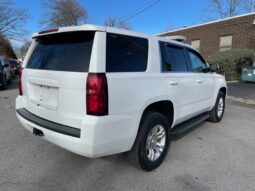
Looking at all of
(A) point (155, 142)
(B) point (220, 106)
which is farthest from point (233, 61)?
(A) point (155, 142)

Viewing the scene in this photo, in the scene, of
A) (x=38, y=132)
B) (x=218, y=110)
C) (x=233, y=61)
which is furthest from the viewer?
(x=233, y=61)

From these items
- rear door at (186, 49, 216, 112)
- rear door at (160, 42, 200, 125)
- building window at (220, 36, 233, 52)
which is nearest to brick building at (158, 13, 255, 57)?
building window at (220, 36, 233, 52)

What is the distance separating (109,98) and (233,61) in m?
14.7

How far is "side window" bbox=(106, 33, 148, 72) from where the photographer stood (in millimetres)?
2686

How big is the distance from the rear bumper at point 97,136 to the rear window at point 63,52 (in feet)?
2.03

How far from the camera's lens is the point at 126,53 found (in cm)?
292

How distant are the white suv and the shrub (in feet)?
41.8

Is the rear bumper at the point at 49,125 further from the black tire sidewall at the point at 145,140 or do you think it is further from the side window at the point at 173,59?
the side window at the point at 173,59

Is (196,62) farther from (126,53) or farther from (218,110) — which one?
(126,53)

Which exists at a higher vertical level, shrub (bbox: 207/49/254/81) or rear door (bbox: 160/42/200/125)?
shrub (bbox: 207/49/254/81)

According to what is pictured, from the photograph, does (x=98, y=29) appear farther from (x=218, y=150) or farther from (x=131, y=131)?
(x=218, y=150)

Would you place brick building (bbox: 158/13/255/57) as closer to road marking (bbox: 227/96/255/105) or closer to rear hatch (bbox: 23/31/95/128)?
road marking (bbox: 227/96/255/105)

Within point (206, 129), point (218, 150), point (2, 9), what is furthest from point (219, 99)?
point (2, 9)

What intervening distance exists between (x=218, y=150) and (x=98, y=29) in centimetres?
303
